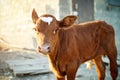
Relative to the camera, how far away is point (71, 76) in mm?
5238

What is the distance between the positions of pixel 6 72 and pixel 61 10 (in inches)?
146

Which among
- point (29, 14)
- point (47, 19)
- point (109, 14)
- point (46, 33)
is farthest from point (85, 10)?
point (46, 33)

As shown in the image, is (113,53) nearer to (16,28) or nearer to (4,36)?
(16,28)

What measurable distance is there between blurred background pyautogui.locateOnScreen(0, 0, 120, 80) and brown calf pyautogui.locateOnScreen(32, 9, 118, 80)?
4438 millimetres

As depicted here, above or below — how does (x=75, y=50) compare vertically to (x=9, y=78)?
above

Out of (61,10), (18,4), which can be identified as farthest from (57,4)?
(18,4)

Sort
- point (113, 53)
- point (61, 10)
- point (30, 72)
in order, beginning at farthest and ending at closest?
point (61, 10) → point (30, 72) → point (113, 53)

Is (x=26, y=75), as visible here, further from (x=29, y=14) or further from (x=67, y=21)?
(x=29, y=14)

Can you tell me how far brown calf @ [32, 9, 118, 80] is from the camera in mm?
4750

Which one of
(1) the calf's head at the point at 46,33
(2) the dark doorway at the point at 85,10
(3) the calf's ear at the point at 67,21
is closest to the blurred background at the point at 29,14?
(2) the dark doorway at the point at 85,10

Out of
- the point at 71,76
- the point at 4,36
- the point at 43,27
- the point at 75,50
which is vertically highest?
the point at 43,27

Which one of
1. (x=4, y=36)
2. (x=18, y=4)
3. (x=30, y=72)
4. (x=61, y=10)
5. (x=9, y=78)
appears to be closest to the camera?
(x=9, y=78)

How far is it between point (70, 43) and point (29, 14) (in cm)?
778

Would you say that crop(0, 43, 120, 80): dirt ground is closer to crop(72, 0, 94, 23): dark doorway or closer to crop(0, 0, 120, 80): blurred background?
crop(0, 0, 120, 80): blurred background
